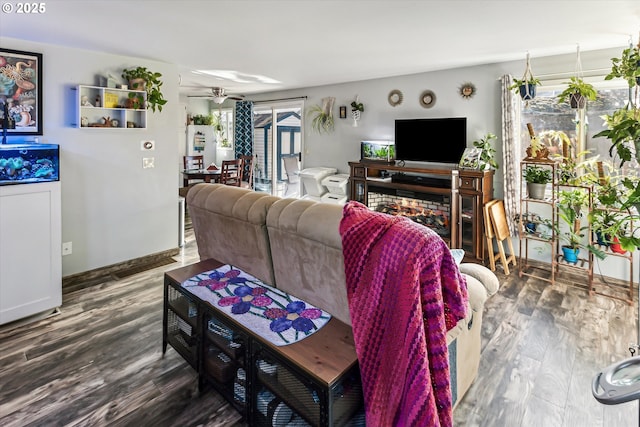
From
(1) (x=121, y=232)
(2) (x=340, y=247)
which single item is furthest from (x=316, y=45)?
(1) (x=121, y=232)

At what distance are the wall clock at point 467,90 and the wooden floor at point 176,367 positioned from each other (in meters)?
2.55

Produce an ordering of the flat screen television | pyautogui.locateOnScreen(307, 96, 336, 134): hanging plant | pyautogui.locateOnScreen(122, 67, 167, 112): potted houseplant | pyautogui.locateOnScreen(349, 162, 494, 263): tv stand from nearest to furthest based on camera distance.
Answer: pyautogui.locateOnScreen(122, 67, 167, 112): potted houseplant, pyautogui.locateOnScreen(349, 162, 494, 263): tv stand, the flat screen television, pyautogui.locateOnScreen(307, 96, 336, 134): hanging plant

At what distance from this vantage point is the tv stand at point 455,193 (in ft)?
13.9

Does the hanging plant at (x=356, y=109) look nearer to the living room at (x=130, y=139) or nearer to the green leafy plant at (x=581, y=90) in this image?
the living room at (x=130, y=139)

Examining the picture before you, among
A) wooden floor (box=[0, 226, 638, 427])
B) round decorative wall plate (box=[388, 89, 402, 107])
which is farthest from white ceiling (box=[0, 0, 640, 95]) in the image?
wooden floor (box=[0, 226, 638, 427])

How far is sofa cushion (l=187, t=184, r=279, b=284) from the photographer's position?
85.7 inches

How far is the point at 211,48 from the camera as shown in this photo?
3666 mm

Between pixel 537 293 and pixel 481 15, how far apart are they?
8.68ft

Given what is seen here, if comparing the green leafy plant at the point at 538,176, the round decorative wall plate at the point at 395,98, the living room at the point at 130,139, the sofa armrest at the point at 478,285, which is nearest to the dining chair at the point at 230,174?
the living room at the point at 130,139

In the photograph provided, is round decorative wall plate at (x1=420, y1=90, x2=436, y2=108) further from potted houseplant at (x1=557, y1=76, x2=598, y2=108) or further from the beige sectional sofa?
the beige sectional sofa

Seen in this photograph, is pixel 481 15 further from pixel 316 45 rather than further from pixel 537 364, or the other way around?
pixel 537 364

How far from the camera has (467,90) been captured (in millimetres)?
4574

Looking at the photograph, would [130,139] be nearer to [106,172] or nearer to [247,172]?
[106,172]

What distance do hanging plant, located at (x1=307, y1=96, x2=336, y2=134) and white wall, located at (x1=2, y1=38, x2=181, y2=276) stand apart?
2612 mm
